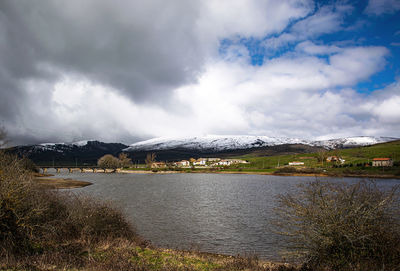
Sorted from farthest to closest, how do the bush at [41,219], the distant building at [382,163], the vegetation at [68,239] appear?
the distant building at [382,163] → the bush at [41,219] → the vegetation at [68,239]

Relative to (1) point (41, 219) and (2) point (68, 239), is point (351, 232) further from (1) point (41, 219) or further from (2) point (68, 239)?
(1) point (41, 219)

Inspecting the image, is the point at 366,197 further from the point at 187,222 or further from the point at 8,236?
the point at 187,222

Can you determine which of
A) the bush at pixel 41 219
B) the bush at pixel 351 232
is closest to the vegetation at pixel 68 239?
the bush at pixel 41 219

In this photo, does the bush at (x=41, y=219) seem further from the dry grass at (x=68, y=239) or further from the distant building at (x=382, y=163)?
the distant building at (x=382, y=163)

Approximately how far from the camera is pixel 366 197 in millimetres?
11773

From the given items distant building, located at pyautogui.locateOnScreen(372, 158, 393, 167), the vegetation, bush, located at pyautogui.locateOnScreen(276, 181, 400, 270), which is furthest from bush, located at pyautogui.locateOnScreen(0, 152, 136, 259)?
distant building, located at pyautogui.locateOnScreen(372, 158, 393, 167)

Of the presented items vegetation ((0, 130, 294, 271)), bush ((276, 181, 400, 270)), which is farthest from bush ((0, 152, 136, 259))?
bush ((276, 181, 400, 270))

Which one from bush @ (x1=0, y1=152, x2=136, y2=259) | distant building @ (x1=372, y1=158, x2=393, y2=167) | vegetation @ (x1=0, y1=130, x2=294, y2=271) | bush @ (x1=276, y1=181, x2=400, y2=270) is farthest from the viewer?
distant building @ (x1=372, y1=158, x2=393, y2=167)

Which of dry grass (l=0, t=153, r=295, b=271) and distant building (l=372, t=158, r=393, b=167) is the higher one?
dry grass (l=0, t=153, r=295, b=271)

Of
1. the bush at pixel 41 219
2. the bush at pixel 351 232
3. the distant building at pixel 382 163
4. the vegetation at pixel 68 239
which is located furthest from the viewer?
the distant building at pixel 382 163

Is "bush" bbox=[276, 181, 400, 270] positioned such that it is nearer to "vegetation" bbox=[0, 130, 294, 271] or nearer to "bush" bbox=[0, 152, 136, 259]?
"vegetation" bbox=[0, 130, 294, 271]

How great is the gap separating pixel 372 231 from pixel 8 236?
1692 centimetres

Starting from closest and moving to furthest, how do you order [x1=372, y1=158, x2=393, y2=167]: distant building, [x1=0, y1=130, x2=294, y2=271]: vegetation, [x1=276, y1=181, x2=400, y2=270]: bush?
[x1=276, y1=181, x2=400, y2=270]: bush → [x1=0, y1=130, x2=294, y2=271]: vegetation → [x1=372, y1=158, x2=393, y2=167]: distant building

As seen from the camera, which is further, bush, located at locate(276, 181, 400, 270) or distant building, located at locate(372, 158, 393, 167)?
distant building, located at locate(372, 158, 393, 167)
